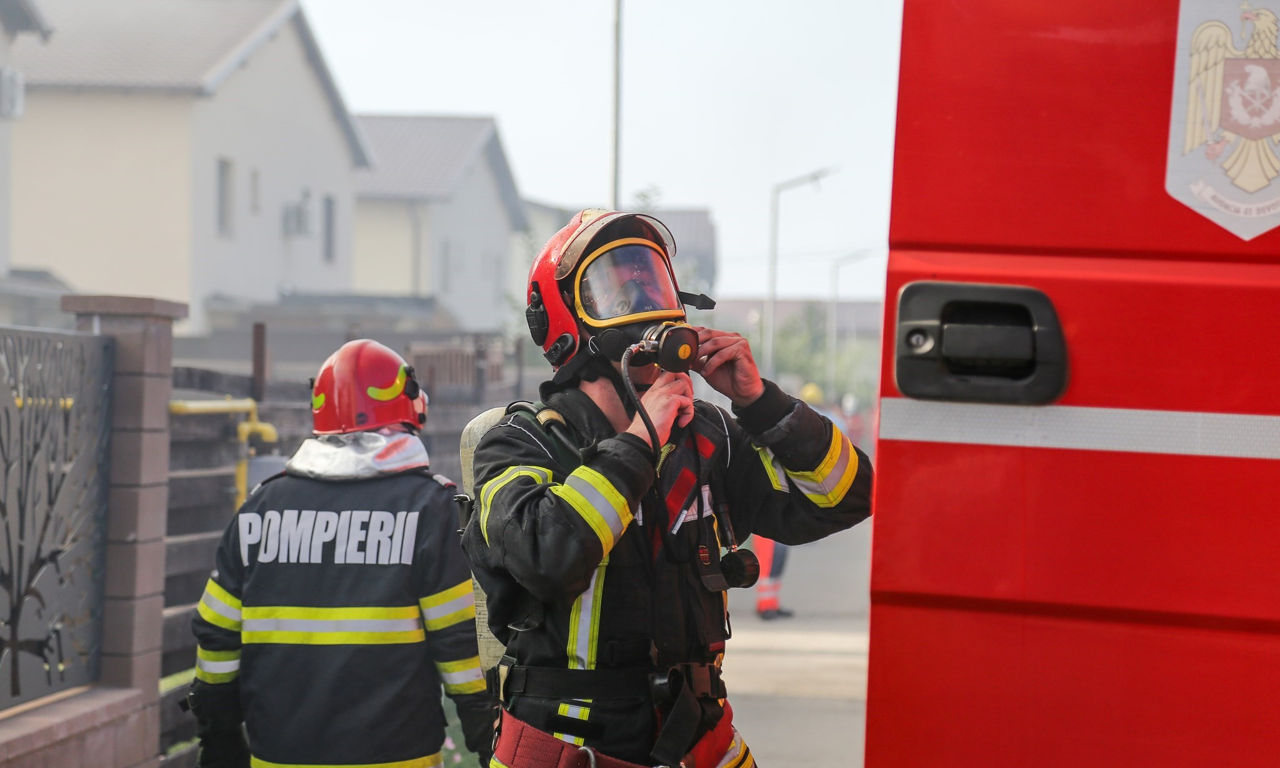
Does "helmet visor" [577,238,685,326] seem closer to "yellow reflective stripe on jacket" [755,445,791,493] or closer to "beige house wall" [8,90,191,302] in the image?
"yellow reflective stripe on jacket" [755,445,791,493]

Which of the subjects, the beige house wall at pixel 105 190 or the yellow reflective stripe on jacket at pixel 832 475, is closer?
the yellow reflective stripe on jacket at pixel 832 475

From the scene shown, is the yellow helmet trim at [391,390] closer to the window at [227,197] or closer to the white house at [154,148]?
the white house at [154,148]

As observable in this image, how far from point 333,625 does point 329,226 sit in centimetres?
3267

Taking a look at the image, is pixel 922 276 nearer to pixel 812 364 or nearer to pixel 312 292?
pixel 312 292

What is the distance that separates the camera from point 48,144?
1096 inches

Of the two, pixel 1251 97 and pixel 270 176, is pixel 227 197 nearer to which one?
pixel 270 176

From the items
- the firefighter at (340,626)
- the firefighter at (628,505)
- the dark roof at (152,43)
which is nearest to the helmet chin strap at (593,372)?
the firefighter at (628,505)

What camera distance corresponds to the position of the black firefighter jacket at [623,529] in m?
2.51

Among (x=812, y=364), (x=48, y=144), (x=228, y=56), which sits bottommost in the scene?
(x=812, y=364)

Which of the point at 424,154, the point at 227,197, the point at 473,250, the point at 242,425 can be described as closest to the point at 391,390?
the point at 242,425

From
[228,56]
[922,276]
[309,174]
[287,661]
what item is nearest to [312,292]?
[309,174]

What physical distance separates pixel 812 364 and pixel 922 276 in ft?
200

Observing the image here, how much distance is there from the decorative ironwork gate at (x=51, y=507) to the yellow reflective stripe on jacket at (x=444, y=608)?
1532 millimetres

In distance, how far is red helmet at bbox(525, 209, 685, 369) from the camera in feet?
9.03
